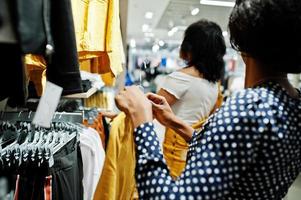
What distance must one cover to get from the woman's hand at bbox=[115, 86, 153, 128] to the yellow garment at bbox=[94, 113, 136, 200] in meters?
0.24

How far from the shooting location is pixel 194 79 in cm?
180

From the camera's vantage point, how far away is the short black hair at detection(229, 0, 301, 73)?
2.36 feet

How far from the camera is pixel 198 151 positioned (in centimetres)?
75

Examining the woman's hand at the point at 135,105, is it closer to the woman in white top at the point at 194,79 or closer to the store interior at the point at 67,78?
the store interior at the point at 67,78

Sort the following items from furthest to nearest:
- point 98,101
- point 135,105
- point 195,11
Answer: point 195,11, point 98,101, point 135,105

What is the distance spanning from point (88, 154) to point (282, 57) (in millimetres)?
937

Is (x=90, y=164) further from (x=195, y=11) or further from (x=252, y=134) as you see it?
(x=195, y=11)

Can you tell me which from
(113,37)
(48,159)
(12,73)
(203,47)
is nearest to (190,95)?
(203,47)

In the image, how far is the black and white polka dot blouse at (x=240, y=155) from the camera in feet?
2.31

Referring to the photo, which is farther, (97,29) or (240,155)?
(97,29)

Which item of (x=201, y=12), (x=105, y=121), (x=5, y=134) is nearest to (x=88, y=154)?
(x=5, y=134)

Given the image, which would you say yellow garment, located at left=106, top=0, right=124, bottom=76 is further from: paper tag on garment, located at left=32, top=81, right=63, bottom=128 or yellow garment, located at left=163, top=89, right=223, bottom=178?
paper tag on garment, located at left=32, top=81, right=63, bottom=128

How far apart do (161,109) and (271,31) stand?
1.65 feet

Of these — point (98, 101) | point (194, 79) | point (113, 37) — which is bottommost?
point (98, 101)
